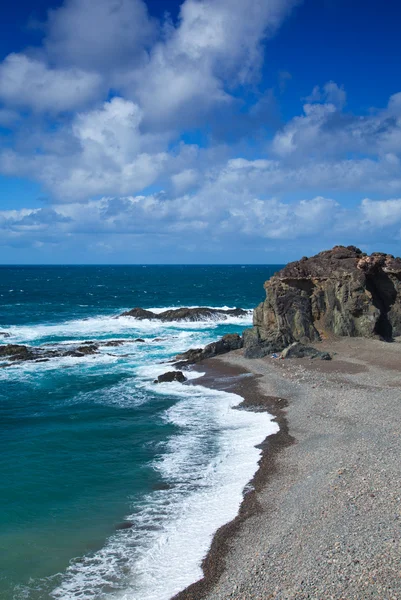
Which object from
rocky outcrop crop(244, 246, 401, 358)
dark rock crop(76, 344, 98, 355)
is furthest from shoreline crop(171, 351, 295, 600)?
dark rock crop(76, 344, 98, 355)

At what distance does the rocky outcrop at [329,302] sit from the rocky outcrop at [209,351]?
1.33 metres

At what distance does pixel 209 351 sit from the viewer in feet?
133

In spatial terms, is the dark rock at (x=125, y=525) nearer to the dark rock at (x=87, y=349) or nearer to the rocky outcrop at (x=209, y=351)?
the rocky outcrop at (x=209, y=351)

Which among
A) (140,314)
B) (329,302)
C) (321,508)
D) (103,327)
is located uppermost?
(329,302)

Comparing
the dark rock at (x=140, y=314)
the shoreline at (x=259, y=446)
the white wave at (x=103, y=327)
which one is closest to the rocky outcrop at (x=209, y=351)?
the shoreline at (x=259, y=446)

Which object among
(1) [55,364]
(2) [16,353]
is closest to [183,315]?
(2) [16,353]

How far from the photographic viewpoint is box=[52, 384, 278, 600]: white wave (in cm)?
1206

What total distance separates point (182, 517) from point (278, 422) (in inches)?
366

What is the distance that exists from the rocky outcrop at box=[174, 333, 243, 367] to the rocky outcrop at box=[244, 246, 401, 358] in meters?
1.33

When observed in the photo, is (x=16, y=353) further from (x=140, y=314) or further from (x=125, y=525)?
(x=125, y=525)

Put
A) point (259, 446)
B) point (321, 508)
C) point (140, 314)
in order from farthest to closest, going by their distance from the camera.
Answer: point (140, 314) < point (259, 446) < point (321, 508)

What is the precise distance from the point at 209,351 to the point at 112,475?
22155 mm

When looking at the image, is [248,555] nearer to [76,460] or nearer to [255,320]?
[76,460]

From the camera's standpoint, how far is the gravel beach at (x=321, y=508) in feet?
35.1
